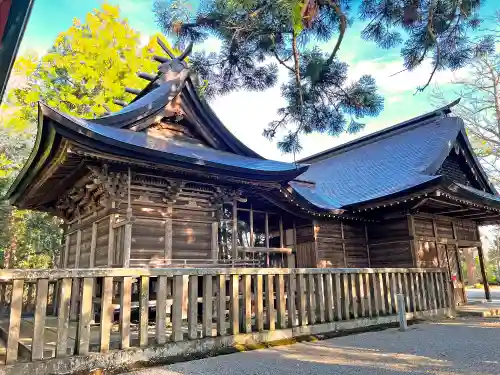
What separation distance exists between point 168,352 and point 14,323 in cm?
165

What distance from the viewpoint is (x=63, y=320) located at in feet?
12.1

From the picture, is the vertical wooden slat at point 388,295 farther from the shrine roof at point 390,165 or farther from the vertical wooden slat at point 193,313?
the vertical wooden slat at point 193,313

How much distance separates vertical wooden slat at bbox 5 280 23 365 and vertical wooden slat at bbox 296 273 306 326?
381cm

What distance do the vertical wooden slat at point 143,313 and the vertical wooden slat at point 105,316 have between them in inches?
13.9

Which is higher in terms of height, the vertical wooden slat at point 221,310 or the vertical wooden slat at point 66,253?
the vertical wooden slat at point 66,253

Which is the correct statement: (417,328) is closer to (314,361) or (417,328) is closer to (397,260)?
(314,361)

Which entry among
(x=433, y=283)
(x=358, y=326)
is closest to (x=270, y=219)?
(x=433, y=283)

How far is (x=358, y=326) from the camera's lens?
6.37 metres

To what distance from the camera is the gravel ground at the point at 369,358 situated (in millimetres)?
3719

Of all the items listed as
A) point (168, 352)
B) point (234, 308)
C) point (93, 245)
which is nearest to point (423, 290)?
point (234, 308)

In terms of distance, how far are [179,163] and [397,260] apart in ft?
28.6

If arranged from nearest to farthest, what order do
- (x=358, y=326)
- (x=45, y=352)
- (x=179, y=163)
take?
(x=45, y=352) → (x=358, y=326) → (x=179, y=163)

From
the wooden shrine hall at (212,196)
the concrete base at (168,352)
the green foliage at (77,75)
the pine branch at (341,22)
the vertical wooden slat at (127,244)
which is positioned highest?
the green foliage at (77,75)

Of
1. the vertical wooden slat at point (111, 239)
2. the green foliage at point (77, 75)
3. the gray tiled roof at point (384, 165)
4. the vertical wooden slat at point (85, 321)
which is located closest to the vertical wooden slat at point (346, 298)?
the vertical wooden slat at point (85, 321)
